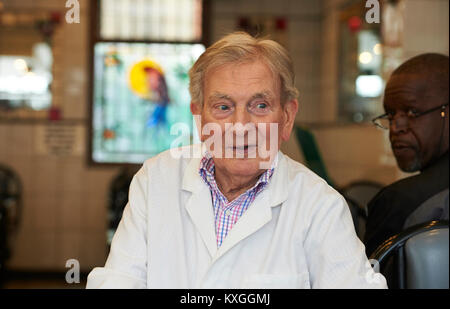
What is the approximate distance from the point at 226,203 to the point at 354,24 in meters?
2.55

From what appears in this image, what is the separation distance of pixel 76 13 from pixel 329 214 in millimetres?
736

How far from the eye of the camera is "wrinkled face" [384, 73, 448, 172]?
184cm

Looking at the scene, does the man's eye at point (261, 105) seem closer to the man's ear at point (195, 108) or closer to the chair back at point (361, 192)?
the man's ear at point (195, 108)

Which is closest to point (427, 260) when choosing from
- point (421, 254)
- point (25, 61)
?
point (421, 254)

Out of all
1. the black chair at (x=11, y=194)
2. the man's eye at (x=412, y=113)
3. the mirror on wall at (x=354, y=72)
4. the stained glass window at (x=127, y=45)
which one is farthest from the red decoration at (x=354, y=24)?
the black chair at (x=11, y=194)

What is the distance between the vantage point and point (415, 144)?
1.90 metres

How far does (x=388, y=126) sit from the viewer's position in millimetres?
1828

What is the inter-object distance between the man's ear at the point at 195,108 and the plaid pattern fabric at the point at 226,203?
12 cm

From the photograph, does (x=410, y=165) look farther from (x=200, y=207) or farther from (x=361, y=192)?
(x=200, y=207)

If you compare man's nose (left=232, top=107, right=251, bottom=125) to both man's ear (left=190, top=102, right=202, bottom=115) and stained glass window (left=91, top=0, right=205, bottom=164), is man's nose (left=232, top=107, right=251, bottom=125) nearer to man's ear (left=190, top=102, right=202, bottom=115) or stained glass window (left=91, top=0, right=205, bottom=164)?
man's ear (left=190, top=102, right=202, bottom=115)

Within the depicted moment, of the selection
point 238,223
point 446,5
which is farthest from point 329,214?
point 446,5

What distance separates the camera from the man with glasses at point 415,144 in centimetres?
178

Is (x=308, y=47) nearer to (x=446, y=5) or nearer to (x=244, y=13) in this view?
(x=446, y=5)
